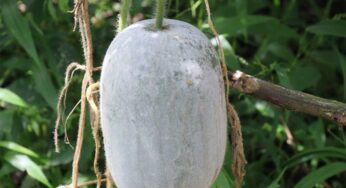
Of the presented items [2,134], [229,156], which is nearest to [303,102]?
[229,156]

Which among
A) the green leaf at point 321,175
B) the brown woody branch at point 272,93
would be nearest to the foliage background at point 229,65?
the green leaf at point 321,175

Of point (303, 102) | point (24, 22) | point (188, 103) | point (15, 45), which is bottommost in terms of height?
point (15, 45)

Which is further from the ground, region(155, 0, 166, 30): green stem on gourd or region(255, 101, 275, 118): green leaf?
region(155, 0, 166, 30): green stem on gourd

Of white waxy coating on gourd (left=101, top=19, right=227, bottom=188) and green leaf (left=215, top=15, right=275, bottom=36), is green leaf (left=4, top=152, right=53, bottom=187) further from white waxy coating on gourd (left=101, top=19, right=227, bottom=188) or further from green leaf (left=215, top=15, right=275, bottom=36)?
white waxy coating on gourd (left=101, top=19, right=227, bottom=188)

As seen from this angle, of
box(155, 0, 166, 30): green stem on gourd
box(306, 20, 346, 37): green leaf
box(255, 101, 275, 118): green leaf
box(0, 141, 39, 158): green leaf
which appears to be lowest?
box(255, 101, 275, 118): green leaf

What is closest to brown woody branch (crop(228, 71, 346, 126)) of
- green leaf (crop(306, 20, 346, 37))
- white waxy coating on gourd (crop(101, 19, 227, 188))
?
white waxy coating on gourd (crop(101, 19, 227, 188))

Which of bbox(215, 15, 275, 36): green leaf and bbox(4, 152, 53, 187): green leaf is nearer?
bbox(4, 152, 53, 187): green leaf

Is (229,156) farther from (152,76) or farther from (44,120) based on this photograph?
(152,76)
